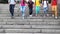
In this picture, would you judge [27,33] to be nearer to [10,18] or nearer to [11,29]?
[11,29]

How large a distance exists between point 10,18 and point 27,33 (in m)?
2.59

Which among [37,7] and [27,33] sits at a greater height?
[37,7]

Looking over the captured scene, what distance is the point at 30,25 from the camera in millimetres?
A: 14539

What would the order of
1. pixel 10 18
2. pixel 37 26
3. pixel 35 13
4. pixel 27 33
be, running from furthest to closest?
pixel 35 13
pixel 10 18
pixel 37 26
pixel 27 33

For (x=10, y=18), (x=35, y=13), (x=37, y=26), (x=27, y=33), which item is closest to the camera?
(x=27, y=33)

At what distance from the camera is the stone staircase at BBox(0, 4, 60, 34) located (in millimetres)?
13913

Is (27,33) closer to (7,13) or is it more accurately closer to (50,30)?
(50,30)

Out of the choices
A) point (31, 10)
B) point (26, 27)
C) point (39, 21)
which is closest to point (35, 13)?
point (31, 10)

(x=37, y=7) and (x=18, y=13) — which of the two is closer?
(x=37, y=7)

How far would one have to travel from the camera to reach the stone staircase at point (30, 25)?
13.9 m

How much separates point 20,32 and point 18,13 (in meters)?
4.32

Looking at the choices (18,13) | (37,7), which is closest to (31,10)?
(37,7)

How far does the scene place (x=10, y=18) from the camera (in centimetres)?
1583

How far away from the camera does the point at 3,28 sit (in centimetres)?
1435
